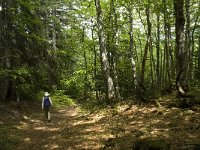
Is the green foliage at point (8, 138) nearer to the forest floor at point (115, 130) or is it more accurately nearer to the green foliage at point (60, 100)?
the forest floor at point (115, 130)

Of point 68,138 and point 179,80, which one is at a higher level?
point 179,80

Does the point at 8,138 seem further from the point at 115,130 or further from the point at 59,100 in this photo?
the point at 59,100

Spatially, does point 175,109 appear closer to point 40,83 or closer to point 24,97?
point 40,83

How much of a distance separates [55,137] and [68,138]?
33.9 inches

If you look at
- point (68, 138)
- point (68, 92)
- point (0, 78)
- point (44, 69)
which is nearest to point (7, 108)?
point (0, 78)

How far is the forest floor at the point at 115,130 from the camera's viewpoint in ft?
33.2

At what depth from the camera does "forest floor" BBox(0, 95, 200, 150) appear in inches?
399

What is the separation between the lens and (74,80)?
3136cm

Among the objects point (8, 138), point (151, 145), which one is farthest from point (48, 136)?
point (151, 145)

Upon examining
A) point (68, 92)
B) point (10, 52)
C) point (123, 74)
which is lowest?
point (68, 92)

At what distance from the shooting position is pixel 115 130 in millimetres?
12266

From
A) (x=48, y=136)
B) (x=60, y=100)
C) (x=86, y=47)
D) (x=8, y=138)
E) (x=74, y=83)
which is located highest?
(x=86, y=47)

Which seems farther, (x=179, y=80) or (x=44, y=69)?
(x=44, y=69)

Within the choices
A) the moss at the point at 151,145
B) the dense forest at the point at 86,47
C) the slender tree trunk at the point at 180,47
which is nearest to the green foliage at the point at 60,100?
the dense forest at the point at 86,47
